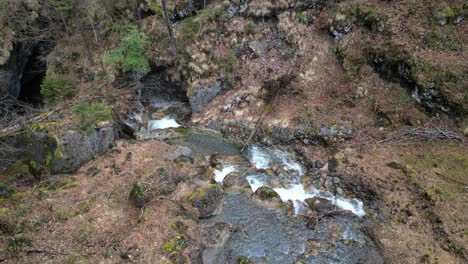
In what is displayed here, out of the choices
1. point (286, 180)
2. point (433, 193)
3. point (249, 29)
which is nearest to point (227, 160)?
point (286, 180)

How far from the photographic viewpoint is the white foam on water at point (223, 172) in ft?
47.0

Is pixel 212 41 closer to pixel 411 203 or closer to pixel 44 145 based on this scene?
pixel 44 145

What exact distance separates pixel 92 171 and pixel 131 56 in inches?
379

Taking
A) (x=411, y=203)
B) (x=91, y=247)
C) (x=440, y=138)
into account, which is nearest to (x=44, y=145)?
(x=91, y=247)

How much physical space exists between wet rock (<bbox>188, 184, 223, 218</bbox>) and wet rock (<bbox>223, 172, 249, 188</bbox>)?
125 cm

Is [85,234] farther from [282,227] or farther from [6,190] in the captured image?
[282,227]

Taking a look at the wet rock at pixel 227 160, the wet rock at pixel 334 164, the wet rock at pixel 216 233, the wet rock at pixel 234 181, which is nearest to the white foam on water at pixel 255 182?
the wet rock at pixel 234 181

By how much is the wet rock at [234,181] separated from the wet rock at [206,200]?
1.25 metres

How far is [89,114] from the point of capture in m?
13.7

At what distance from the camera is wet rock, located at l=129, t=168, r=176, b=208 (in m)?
11.9

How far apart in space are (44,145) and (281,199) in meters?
10.5

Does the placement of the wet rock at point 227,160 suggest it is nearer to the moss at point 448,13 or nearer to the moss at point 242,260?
the moss at point 242,260

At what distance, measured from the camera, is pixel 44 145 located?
13.1 m

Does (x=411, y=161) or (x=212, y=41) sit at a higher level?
(x=212, y=41)
